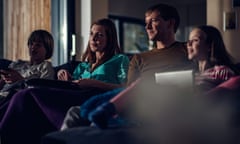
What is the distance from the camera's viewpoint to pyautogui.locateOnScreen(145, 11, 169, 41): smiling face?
253 cm

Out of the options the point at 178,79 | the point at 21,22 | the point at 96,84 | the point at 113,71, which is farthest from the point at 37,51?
the point at 178,79

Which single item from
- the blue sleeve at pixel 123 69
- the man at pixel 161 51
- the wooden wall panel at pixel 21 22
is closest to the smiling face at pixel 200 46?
the man at pixel 161 51

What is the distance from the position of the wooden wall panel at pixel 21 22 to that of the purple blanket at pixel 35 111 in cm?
219

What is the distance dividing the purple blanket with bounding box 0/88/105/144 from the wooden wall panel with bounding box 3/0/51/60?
219cm

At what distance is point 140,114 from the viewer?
1496 millimetres

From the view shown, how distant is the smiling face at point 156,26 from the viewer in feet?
8.31

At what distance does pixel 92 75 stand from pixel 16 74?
461mm

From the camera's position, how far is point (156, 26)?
253 centimetres

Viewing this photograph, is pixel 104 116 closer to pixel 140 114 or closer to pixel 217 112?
pixel 140 114

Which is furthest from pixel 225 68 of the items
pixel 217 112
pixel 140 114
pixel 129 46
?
pixel 129 46

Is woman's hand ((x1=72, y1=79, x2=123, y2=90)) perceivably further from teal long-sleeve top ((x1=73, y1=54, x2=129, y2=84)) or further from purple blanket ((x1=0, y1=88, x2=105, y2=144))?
teal long-sleeve top ((x1=73, y1=54, x2=129, y2=84))

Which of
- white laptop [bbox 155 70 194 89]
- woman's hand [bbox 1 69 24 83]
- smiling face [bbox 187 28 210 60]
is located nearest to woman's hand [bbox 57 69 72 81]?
woman's hand [bbox 1 69 24 83]

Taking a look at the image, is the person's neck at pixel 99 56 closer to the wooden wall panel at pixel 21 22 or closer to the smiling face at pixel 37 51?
the smiling face at pixel 37 51

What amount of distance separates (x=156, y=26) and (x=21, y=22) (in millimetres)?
2154
